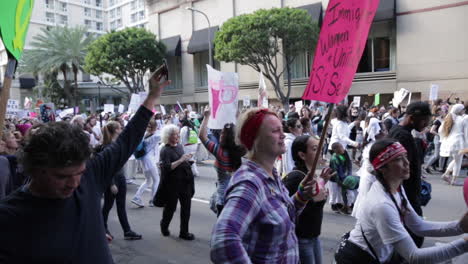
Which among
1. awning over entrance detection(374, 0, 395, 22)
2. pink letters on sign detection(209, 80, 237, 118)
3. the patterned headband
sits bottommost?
the patterned headband

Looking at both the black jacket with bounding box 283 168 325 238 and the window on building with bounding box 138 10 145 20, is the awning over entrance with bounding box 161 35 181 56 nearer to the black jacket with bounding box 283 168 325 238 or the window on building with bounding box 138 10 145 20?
the window on building with bounding box 138 10 145 20

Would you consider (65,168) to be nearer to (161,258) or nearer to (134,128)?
(134,128)

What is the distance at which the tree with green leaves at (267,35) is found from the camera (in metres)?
26.9

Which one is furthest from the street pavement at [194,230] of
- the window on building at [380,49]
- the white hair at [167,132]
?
Answer: the window on building at [380,49]

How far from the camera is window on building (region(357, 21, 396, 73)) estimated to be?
27.3 m

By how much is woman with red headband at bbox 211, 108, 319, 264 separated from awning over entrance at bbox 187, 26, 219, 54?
3366 centimetres

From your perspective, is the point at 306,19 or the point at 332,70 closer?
the point at 332,70

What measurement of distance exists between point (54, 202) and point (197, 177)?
969 centimetres

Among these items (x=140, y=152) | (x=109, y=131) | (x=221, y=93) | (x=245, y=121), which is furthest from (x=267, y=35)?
(x=245, y=121)

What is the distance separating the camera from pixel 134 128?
220 cm

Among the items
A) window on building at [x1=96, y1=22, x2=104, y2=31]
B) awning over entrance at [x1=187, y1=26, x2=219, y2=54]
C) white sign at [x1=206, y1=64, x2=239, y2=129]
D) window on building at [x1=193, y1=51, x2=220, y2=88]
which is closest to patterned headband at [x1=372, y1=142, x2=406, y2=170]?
white sign at [x1=206, y1=64, x2=239, y2=129]

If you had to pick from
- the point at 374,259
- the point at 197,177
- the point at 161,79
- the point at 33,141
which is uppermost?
the point at 161,79

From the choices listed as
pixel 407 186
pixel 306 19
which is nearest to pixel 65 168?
pixel 407 186

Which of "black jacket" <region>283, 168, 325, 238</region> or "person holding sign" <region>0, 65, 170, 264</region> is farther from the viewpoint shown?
"black jacket" <region>283, 168, 325, 238</region>
